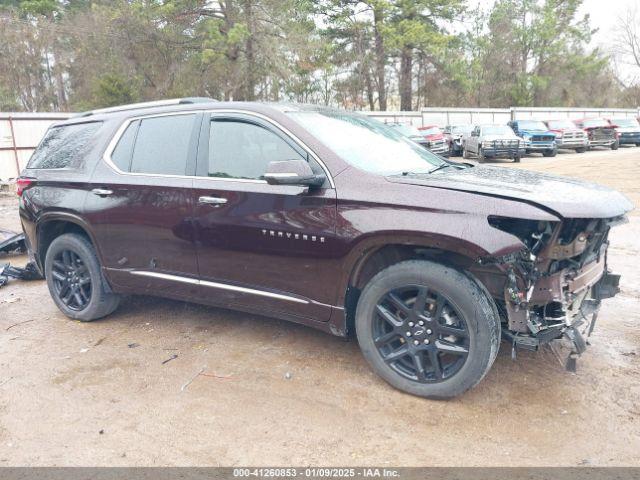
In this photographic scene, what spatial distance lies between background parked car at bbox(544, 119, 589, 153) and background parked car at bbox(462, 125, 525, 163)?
513 cm

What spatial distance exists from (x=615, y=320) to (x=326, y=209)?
2.76m

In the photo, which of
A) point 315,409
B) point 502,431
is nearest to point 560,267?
point 502,431

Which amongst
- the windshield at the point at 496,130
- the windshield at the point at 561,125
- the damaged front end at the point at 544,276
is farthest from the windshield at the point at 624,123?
the damaged front end at the point at 544,276

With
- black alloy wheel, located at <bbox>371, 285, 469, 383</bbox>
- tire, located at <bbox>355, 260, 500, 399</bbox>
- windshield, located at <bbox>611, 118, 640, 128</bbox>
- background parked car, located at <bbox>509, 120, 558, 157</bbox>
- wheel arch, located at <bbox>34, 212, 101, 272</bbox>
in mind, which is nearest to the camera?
tire, located at <bbox>355, 260, 500, 399</bbox>

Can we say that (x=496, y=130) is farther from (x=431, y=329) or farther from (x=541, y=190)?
(x=431, y=329)

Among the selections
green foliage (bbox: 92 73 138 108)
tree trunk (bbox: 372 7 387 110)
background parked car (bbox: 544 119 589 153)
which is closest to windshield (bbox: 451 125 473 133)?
background parked car (bbox: 544 119 589 153)

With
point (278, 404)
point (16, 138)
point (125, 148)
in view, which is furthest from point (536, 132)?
point (278, 404)

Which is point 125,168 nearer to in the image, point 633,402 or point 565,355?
point 565,355

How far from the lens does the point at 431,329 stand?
3064 mm

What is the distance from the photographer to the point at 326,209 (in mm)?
3242

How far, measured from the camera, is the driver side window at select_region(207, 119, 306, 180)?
3.53 m

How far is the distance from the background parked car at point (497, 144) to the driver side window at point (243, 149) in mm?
19148

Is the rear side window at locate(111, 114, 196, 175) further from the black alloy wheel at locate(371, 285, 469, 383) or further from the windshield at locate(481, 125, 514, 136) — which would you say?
the windshield at locate(481, 125, 514, 136)

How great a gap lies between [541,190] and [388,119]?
27.4 metres
